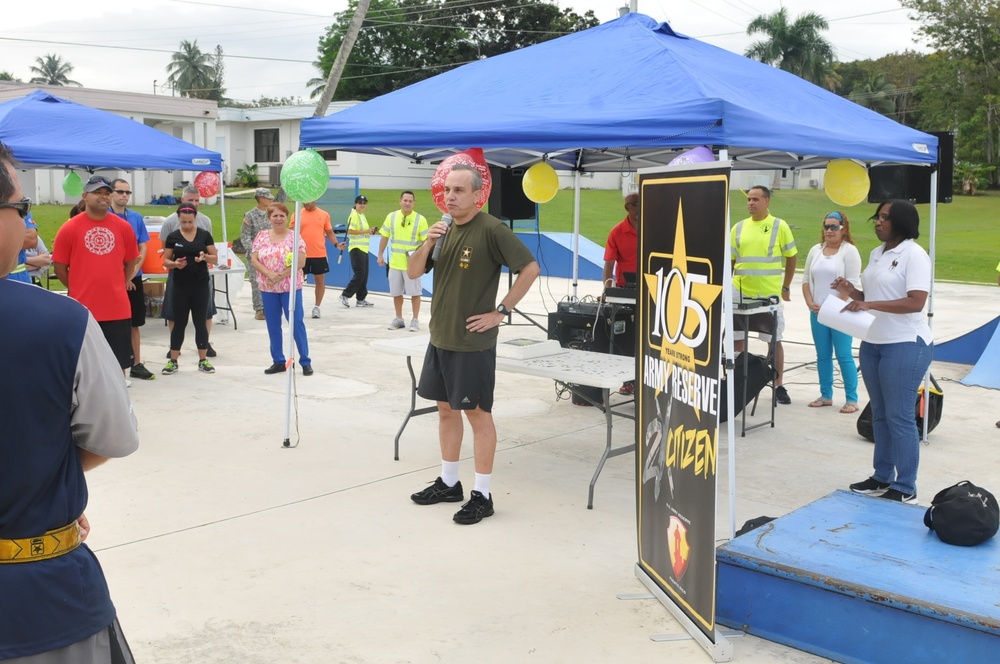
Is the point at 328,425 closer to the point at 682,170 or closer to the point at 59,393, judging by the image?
the point at 682,170

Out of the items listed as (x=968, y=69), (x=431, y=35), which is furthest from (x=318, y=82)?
(x=968, y=69)

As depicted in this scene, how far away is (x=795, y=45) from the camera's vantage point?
55344 mm

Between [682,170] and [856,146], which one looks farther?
[856,146]

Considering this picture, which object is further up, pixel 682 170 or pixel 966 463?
pixel 682 170

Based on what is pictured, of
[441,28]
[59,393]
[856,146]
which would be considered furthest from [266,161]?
[59,393]

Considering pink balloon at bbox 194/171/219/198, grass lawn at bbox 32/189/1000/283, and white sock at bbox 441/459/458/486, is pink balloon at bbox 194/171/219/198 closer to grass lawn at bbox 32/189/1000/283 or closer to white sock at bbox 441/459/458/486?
grass lawn at bbox 32/189/1000/283

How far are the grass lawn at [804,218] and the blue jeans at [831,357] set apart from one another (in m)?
12.5

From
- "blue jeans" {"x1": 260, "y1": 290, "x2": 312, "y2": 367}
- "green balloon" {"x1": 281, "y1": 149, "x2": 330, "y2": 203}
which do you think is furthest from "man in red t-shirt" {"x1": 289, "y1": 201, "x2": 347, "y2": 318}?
"green balloon" {"x1": 281, "y1": 149, "x2": 330, "y2": 203}

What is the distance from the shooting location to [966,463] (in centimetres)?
639

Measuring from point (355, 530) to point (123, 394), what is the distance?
124 inches

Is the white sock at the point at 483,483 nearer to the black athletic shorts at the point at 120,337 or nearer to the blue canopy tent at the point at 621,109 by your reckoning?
the blue canopy tent at the point at 621,109

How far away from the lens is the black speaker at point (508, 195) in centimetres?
961

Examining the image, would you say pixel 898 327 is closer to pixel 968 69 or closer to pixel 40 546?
pixel 40 546

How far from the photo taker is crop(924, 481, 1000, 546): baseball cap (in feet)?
12.9
